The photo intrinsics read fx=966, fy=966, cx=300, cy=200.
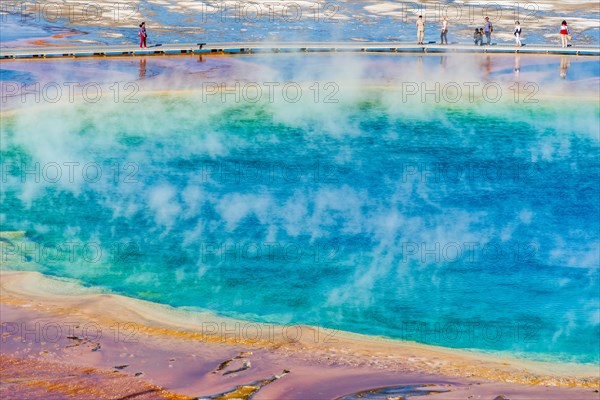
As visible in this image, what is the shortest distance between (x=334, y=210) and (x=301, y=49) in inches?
469

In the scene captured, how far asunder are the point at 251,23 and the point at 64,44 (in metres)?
7.25

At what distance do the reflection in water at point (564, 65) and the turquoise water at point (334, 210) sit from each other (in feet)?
8.83

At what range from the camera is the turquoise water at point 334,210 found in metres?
14.8

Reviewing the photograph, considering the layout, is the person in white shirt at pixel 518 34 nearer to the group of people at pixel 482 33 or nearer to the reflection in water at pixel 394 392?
the group of people at pixel 482 33

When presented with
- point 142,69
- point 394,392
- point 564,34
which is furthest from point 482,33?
point 394,392

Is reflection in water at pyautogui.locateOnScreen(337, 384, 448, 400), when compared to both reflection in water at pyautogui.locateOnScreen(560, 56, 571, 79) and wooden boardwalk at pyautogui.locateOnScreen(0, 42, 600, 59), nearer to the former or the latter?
reflection in water at pyautogui.locateOnScreen(560, 56, 571, 79)

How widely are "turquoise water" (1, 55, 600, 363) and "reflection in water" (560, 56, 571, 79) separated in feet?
8.83

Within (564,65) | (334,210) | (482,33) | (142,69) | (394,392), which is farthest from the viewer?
(482,33)

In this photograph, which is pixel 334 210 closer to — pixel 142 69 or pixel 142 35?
pixel 142 69

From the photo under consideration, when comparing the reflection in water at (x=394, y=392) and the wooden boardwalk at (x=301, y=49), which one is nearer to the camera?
the reflection in water at (x=394, y=392)

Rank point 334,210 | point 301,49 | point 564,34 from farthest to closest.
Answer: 1. point 301,49
2. point 564,34
3. point 334,210

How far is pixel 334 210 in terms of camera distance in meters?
18.0

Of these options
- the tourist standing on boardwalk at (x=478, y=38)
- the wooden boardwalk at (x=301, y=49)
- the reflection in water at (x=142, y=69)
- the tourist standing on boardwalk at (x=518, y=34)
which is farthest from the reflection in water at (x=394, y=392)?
the tourist standing on boardwalk at (x=518, y=34)

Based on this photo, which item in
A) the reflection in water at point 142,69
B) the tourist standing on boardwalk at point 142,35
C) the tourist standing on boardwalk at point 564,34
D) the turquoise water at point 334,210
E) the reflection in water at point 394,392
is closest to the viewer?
the reflection in water at point 394,392
